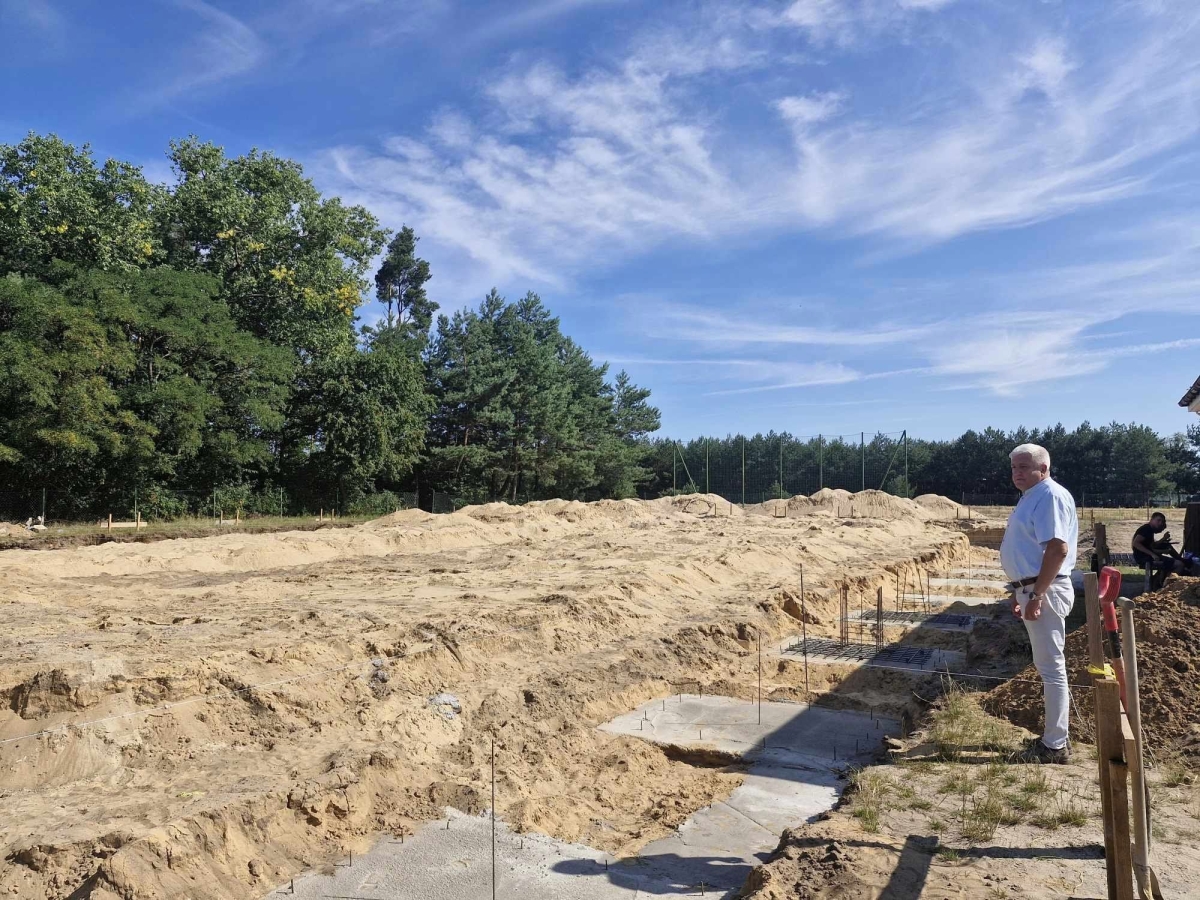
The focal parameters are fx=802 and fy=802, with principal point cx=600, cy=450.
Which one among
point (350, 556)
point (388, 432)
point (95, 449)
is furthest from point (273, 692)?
point (388, 432)

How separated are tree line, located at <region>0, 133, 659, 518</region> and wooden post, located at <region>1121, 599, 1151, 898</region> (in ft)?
77.7

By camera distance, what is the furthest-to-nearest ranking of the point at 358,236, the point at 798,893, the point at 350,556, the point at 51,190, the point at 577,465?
1. the point at 577,465
2. the point at 358,236
3. the point at 51,190
4. the point at 350,556
5. the point at 798,893

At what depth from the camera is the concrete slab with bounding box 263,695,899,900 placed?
156 inches

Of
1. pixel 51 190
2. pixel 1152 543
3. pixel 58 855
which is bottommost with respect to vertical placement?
pixel 58 855

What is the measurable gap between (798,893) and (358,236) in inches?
1283

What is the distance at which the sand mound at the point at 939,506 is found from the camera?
33.6 m

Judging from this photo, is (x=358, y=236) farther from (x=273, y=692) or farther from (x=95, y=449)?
(x=273, y=692)

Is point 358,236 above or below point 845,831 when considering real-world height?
above

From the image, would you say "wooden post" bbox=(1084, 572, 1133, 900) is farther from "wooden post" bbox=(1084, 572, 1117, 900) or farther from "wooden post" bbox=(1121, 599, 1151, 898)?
"wooden post" bbox=(1121, 599, 1151, 898)

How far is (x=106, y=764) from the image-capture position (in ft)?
16.8

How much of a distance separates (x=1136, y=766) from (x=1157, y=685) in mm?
2682

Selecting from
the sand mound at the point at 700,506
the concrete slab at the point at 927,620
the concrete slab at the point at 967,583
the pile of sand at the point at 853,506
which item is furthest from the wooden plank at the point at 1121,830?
the pile of sand at the point at 853,506

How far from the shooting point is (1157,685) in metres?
5.16

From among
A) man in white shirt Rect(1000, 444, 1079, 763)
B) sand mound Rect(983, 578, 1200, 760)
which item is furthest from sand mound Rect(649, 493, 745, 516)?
man in white shirt Rect(1000, 444, 1079, 763)
